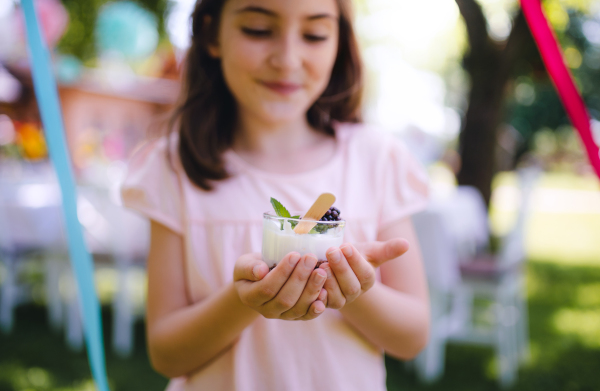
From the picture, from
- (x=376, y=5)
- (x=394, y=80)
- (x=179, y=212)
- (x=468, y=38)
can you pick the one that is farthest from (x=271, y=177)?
(x=394, y=80)

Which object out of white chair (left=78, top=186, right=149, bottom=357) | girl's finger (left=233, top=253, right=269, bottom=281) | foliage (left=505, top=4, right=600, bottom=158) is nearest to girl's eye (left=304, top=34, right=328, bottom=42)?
girl's finger (left=233, top=253, right=269, bottom=281)

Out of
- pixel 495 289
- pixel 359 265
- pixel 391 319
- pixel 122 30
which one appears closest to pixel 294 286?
pixel 359 265

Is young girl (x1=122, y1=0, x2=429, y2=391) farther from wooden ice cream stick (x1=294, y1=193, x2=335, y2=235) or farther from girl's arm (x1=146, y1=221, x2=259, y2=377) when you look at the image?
wooden ice cream stick (x1=294, y1=193, x2=335, y2=235)

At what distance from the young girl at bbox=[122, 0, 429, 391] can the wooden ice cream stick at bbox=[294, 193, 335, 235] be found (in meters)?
0.10

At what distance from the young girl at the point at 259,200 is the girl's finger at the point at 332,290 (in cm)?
10

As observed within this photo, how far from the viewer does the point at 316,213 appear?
900 mm

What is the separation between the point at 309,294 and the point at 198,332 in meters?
0.36

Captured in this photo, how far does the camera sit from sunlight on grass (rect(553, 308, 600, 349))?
14.9 feet

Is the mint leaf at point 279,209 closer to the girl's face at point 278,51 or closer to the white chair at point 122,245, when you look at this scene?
the girl's face at point 278,51

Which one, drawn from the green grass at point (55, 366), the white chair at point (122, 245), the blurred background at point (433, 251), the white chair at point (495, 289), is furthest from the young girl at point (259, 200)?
the white chair at point (122, 245)

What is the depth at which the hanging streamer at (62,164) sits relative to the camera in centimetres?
114

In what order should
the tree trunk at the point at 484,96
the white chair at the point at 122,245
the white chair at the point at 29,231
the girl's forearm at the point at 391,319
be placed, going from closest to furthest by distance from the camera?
the girl's forearm at the point at 391,319 → the white chair at the point at 122,245 → the white chair at the point at 29,231 → the tree trunk at the point at 484,96

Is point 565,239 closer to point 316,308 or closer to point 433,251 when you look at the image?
point 433,251

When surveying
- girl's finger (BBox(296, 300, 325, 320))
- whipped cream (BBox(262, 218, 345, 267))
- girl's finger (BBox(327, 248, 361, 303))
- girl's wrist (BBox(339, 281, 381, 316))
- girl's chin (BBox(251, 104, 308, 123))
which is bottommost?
girl's wrist (BBox(339, 281, 381, 316))
